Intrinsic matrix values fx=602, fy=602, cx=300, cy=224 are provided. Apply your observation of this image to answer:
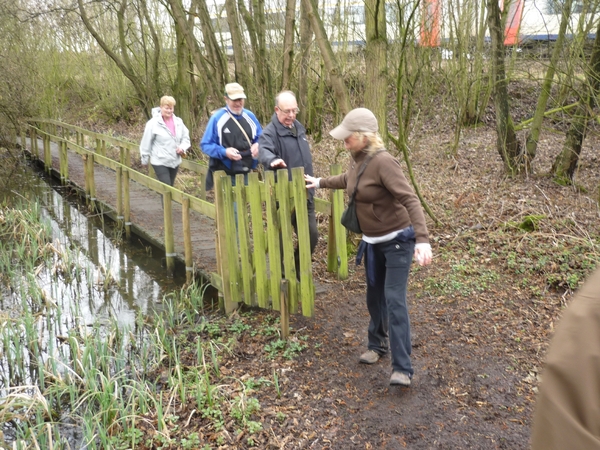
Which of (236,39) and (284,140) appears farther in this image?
(236,39)

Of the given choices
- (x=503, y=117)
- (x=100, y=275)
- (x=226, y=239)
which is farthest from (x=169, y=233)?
(x=503, y=117)

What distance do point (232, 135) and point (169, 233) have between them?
1804mm

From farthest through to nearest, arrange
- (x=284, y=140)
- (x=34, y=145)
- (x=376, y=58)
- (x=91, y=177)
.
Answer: (x=34, y=145)
(x=91, y=177)
(x=376, y=58)
(x=284, y=140)

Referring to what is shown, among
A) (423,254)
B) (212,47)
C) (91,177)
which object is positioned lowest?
(91,177)

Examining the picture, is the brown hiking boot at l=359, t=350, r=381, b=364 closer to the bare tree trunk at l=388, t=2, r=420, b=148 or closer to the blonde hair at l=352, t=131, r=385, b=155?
the blonde hair at l=352, t=131, r=385, b=155

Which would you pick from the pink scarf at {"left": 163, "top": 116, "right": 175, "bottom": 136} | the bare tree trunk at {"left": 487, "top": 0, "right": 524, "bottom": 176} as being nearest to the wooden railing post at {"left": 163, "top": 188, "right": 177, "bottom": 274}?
the pink scarf at {"left": 163, "top": 116, "right": 175, "bottom": 136}

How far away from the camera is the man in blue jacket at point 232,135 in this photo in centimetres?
604

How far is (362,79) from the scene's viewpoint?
1495 centimetres

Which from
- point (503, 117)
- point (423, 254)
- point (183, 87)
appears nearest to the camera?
point (423, 254)

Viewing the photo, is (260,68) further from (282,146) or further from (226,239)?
(226,239)

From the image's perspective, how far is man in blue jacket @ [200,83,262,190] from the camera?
19.8ft

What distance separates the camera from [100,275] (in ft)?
24.0

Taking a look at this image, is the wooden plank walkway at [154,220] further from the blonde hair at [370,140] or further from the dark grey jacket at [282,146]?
the blonde hair at [370,140]

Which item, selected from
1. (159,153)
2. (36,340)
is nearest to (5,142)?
(159,153)
